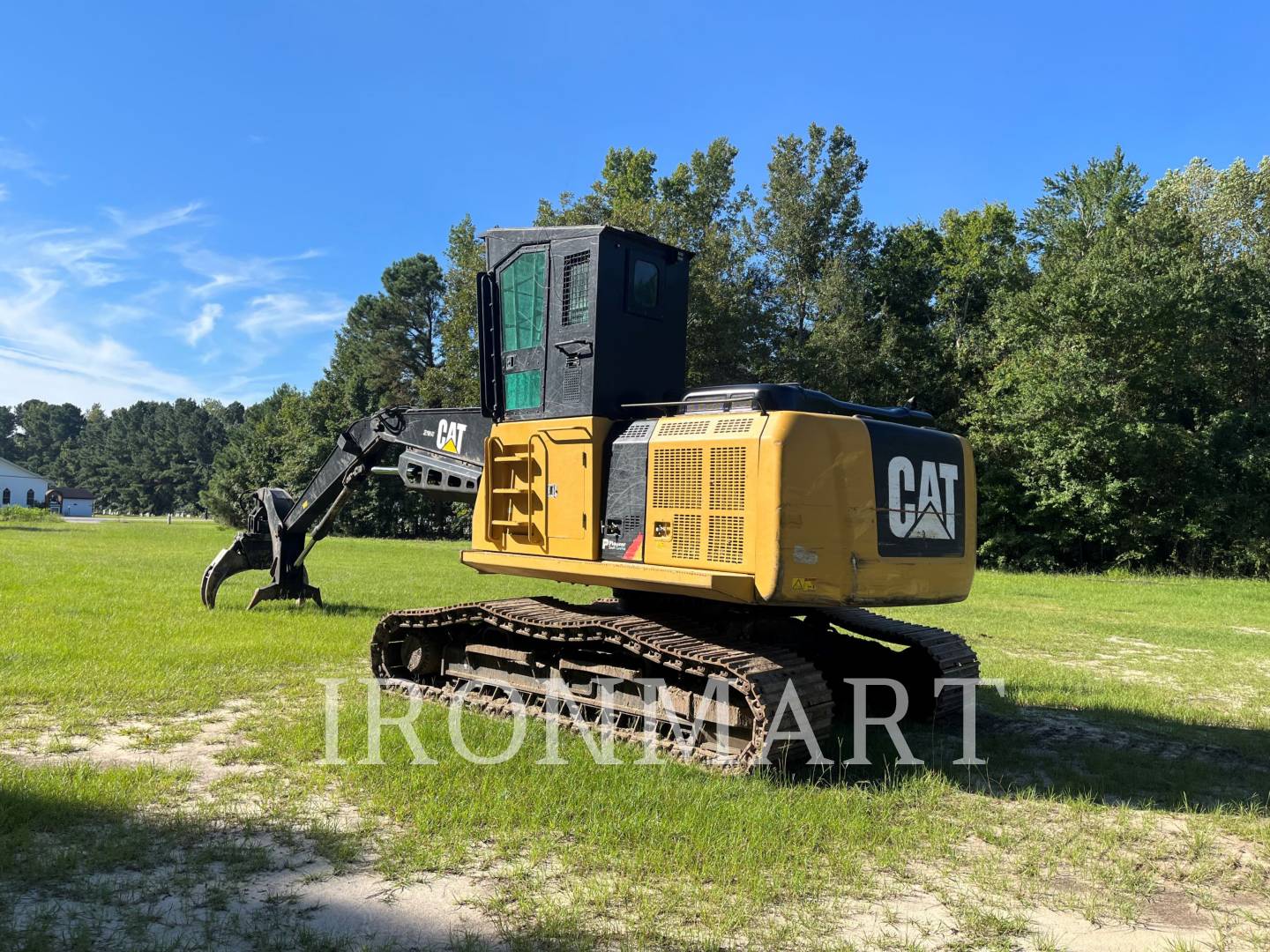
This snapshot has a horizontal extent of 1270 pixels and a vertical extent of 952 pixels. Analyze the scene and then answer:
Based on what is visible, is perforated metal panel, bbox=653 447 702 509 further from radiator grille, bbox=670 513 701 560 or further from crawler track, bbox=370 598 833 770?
crawler track, bbox=370 598 833 770

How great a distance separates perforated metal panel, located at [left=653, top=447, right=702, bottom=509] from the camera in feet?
20.0

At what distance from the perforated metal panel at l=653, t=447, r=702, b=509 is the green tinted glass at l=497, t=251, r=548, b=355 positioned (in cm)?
169

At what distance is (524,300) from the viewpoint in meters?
7.45

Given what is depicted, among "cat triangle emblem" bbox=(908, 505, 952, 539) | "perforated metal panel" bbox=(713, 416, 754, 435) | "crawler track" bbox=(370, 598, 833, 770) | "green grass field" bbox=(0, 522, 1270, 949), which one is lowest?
"green grass field" bbox=(0, 522, 1270, 949)

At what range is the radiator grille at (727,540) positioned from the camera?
5.79 m

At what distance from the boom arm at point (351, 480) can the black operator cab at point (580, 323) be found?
80 centimetres

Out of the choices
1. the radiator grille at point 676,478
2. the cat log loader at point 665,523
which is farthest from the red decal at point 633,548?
the radiator grille at point 676,478

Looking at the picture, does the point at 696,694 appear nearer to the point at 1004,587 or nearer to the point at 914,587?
the point at 914,587

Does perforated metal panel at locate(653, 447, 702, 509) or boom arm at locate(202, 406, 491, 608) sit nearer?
perforated metal panel at locate(653, 447, 702, 509)

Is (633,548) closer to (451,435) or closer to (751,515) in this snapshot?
(751,515)

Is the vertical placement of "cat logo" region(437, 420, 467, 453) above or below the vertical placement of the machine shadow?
above

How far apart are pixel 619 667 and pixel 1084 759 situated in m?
3.48

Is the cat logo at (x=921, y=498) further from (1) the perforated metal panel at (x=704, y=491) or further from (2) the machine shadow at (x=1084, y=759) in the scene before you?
(2) the machine shadow at (x=1084, y=759)

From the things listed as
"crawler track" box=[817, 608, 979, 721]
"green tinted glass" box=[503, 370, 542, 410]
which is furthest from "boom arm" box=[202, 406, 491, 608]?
"crawler track" box=[817, 608, 979, 721]
